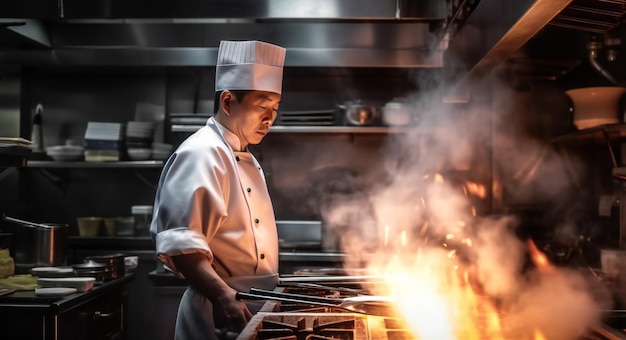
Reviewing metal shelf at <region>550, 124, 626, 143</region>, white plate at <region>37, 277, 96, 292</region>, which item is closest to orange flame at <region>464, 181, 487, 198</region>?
metal shelf at <region>550, 124, 626, 143</region>

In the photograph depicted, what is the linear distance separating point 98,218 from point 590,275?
11.5ft

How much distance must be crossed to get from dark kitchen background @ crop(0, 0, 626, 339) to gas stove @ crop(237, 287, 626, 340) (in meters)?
1.78

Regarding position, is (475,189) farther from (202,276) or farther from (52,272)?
(202,276)

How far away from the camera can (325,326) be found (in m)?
1.67

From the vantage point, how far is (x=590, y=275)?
107 inches

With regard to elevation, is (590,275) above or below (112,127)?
below

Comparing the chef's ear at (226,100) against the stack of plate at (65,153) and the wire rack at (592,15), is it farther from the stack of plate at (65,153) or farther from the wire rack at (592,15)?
the stack of plate at (65,153)

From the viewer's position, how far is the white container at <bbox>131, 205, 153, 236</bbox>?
15.6 feet

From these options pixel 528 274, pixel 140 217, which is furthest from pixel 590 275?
pixel 140 217

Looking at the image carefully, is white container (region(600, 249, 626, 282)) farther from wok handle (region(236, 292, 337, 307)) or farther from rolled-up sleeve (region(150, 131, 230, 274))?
rolled-up sleeve (region(150, 131, 230, 274))

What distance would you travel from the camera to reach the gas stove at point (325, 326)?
1.58m

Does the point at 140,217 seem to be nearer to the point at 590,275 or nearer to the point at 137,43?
the point at 137,43

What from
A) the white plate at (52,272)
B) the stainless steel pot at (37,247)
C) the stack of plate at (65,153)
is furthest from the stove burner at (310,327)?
the stack of plate at (65,153)

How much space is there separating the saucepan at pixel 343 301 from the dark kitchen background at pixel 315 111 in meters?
1.66
